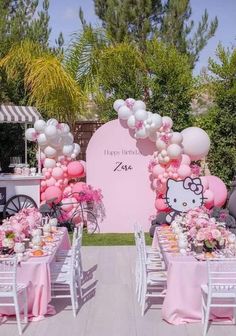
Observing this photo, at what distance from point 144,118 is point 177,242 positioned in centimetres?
500

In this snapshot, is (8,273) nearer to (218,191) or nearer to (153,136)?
(153,136)

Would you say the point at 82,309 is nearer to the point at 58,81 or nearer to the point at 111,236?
the point at 111,236

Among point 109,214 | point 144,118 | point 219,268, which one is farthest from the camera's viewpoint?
point 109,214

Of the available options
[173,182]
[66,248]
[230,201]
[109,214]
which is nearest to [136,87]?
[109,214]

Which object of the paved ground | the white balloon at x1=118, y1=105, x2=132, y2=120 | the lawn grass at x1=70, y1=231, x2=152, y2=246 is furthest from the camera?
the white balloon at x1=118, y1=105, x2=132, y2=120

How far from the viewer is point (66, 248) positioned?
869cm

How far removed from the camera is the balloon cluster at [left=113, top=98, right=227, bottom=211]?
11727mm

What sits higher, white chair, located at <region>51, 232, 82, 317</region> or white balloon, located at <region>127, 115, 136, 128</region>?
white balloon, located at <region>127, 115, 136, 128</region>

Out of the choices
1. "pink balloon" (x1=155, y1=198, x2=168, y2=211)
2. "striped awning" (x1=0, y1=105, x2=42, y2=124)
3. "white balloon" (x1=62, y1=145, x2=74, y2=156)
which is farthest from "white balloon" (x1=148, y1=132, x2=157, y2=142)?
"striped awning" (x1=0, y1=105, x2=42, y2=124)

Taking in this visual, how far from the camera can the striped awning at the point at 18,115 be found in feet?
41.4

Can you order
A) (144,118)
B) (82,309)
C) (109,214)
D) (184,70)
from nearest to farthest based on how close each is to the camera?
1. (82,309)
2. (144,118)
3. (109,214)
4. (184,70)

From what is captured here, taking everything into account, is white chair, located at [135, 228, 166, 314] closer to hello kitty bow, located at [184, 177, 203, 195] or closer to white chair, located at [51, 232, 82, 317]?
white chair, located at [51, 232, 82, 317]

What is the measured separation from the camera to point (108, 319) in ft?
21.4

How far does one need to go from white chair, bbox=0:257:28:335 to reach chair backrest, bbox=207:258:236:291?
6.36ft
